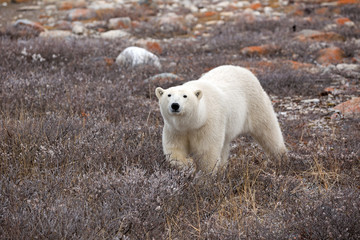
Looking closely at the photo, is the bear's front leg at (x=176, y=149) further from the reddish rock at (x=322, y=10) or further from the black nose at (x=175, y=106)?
the reddish rock at (x=322, y=10)

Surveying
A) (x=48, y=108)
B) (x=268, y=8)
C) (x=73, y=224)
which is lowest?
(x=268, y=8)

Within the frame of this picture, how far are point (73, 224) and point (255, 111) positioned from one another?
8.55 ft

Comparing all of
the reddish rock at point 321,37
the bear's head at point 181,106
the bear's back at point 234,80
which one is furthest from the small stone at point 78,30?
the bear's head at point 181,106

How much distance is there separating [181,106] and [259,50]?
289 inches

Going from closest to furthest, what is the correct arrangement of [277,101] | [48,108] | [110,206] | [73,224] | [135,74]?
[73,224] → [110,206] → [48,108] → [277,101] → [135,74]

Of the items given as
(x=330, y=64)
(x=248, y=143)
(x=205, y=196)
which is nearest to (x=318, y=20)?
(x=330, y=64)

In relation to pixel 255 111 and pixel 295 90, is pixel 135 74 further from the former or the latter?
pixel 255 111

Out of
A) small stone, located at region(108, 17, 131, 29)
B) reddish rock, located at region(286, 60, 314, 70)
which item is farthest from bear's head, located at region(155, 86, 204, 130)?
small stone, located at region(108, 17, 131, 29)

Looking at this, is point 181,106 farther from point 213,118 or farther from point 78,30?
point 78,30

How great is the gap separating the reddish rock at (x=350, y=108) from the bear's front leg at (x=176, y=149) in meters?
2.92

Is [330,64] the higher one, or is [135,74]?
[135,74]

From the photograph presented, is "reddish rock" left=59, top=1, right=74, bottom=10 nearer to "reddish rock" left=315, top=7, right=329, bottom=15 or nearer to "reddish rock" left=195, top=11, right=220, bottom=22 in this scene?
"reddish rock" left=195, top=11, right=220, bottom=22

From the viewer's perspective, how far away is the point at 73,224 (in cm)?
238

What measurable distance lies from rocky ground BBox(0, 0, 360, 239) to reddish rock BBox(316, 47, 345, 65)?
0.10ft
